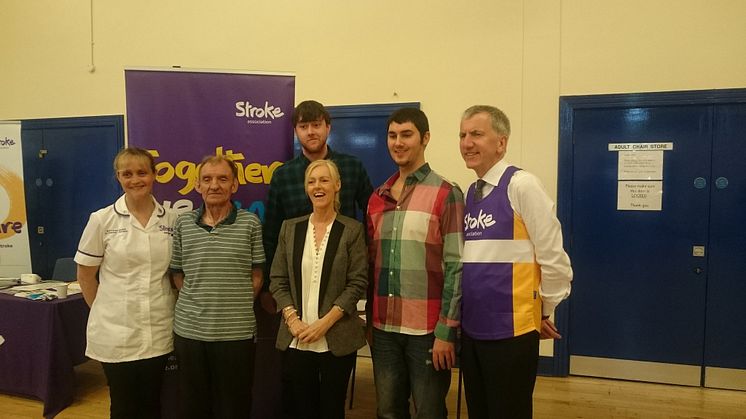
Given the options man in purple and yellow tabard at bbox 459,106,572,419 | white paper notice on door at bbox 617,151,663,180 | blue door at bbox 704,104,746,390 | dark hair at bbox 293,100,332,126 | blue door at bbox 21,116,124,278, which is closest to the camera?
man in purple and yellow tabard at bbox 459,106,572,419

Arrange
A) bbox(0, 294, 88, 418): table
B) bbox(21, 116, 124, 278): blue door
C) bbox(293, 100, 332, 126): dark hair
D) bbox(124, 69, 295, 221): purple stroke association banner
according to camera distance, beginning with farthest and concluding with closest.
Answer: bbox(21, 116, 124, 278): blue door → bbox(0, 294, 88, 418): table → bbox(124, 69, 295, 221): purple stroke association banner → bbox(293, 100, 332, 126): dark hair

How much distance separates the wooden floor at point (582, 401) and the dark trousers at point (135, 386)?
3.82 ft

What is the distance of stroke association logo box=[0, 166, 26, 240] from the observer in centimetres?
423

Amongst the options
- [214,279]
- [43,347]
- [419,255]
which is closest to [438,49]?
[419,255]

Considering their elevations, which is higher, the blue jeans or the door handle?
the door handle

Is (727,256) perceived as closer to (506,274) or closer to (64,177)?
(506,274)

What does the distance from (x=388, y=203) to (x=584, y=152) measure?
2345mm

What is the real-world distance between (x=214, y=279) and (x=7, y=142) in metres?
3.75

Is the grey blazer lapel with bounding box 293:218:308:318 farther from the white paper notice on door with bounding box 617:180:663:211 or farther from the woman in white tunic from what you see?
the white paper notice on door with bounding box 617:180:663:211

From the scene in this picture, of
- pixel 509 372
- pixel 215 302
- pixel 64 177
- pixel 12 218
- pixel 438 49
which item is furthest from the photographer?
pixel 64 177

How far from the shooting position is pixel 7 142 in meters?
4.28

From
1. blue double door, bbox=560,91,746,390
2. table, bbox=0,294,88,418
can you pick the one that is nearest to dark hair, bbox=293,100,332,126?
table, bbox=0,294,88,418

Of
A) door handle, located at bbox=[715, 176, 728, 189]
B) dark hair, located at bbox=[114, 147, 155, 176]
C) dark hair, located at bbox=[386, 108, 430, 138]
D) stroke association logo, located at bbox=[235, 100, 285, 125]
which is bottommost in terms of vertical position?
door handle, located at bbox=[715, 176, 728, 189]

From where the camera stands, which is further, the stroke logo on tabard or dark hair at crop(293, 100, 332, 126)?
the stroke logo on tabard
